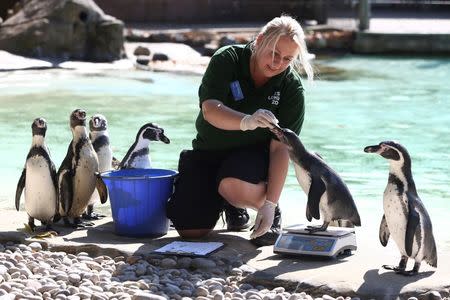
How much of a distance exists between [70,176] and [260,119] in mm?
1133

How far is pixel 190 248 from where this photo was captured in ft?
13.7

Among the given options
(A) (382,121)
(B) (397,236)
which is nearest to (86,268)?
→ (B) (397,236)

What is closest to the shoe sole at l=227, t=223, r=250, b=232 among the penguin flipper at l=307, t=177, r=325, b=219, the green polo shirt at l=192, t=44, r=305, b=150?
the green polo shirt at l=192, t=44, r=305, b=150

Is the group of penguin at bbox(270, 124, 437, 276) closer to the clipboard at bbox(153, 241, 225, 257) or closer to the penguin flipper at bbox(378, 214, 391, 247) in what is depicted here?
the penguin flipper at bbox(378, 214, 391, 247)

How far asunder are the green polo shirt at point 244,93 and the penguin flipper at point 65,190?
2.26ft

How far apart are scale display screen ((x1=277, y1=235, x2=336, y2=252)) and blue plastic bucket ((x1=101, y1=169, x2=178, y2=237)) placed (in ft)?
2.12

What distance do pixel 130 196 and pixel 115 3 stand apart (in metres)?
A: 13.2

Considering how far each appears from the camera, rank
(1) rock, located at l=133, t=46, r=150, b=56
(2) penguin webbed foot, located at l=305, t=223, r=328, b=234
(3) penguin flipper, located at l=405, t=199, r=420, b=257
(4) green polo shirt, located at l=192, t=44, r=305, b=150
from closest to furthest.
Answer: (3) penguin flipper, located at l=405, t=199, r=420, b=257 < (2) penguin webbed foot, located at l=305, t=223, r=328, b=234 < (4) green polo shirt, located at l=192, t=44, r=305, b=150 < (1) rock, located at l=133, t=46, r=150, b=56

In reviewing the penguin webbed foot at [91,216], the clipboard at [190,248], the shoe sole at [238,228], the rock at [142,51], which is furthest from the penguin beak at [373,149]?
the rock at [142,51]

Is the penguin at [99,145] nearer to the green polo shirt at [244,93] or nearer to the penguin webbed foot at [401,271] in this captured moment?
the green polo shirt at [244,93]

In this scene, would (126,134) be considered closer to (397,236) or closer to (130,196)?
(130,196)

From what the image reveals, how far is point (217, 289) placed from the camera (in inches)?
145

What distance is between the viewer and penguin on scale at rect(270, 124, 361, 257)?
4.03m

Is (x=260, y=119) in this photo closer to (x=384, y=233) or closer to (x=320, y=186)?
(x=320, y=186)
